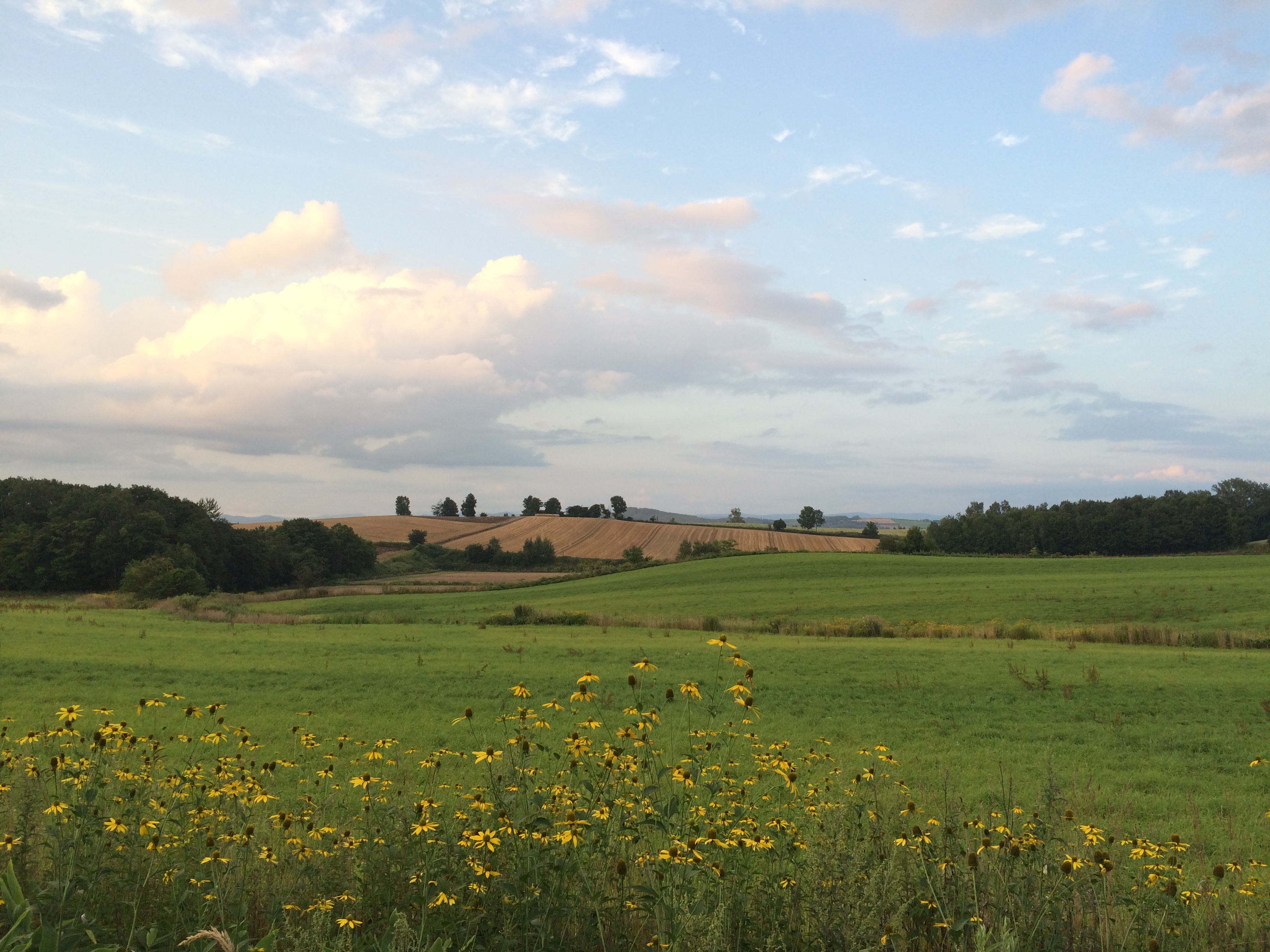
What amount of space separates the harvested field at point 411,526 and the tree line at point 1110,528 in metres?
61.0

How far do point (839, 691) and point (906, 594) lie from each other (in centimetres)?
2990

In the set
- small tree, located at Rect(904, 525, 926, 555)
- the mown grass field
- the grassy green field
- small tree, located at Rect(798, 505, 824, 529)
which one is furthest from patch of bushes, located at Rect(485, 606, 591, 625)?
small tree, located at Rect(798, 505, 824, 529)

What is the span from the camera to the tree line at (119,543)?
71.9 meters

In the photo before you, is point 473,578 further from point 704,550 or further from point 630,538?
point 630,538

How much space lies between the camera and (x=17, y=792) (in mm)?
8133

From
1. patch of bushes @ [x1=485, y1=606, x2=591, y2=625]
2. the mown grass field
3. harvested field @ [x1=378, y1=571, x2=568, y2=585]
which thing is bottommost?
harvested field @ [x1=378, y1=571, x2=568, y2=585]

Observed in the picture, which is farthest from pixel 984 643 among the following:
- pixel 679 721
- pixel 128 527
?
pixel 128 527

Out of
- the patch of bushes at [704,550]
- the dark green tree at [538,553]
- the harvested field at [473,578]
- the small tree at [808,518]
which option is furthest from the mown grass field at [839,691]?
the small tree at [808,518]

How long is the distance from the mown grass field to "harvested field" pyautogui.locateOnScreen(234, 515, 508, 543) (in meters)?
69.5

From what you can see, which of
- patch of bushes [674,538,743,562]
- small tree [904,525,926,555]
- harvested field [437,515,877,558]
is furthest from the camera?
harvested field [437,515,877,558]

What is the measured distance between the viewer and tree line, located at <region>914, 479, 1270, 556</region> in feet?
285

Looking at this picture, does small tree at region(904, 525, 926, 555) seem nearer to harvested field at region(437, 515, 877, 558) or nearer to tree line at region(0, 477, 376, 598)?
harvested field at region(437, 515, 877, 558)

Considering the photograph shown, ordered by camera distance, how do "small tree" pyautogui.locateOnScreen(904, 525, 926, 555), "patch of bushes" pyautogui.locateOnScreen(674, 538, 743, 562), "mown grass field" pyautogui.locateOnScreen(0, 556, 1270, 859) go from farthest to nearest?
"patch of bushes" pyautogui.locateOnScreen(674, 538, 743, 562) → "small tree" pyautogui.locateOnScreen(904, 525, 926, 555) → "mown grass field" pyautogui.locateOnScreen(0, 556, 1270, 859)

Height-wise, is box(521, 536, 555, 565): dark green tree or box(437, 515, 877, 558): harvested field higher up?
box(437, 515, 877, 558): harvested field
